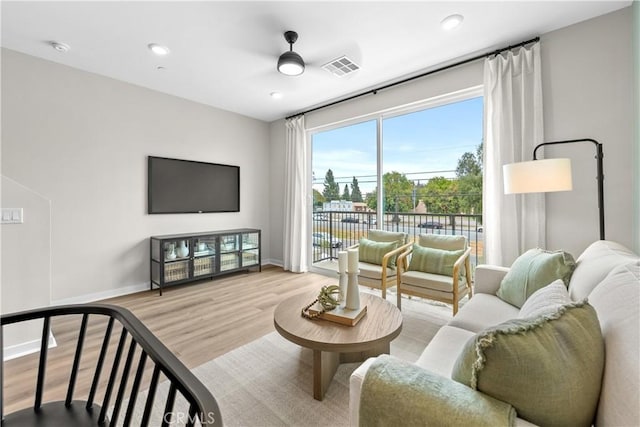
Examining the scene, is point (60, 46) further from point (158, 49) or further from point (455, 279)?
point (455, 279)

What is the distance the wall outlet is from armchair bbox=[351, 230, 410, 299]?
115 inches

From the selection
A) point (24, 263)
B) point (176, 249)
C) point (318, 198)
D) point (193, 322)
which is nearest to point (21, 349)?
point (24, 263)

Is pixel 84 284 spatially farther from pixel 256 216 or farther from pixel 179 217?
pixel 256 216

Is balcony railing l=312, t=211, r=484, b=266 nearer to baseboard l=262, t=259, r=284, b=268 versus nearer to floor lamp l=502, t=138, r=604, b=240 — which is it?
baseboard l=262, t=259, r=284, b=268

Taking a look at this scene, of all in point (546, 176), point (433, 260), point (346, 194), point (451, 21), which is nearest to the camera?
point (546, 176)

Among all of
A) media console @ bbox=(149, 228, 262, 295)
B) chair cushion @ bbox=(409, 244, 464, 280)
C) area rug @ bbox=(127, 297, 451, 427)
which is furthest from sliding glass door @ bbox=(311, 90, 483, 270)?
area rug @ bbox=(127, 297, 451, 427)

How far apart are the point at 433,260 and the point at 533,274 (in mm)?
1059

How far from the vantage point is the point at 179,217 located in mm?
4020

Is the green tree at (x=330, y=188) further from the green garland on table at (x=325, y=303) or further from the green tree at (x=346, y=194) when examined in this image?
the green garland on table at (x=325, y=303)

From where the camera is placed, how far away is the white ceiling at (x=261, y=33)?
7.16 feet

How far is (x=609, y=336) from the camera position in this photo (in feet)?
2.75

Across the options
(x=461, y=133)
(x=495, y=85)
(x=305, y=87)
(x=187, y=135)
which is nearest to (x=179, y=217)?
(x=187, y=135)

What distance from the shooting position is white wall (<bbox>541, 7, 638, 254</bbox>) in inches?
87.1

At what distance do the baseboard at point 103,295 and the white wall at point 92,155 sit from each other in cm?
1
